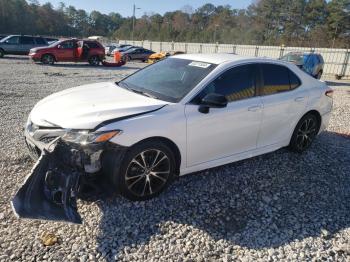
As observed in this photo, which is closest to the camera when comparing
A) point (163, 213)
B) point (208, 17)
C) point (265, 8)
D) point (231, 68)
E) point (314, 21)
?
point (163, 213)

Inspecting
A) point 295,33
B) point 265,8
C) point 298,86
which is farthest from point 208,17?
point 298,86

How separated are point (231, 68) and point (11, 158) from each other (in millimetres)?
3352

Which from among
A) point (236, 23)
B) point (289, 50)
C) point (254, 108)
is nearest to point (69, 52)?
point (254, 108)

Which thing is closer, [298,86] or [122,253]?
[122,253]

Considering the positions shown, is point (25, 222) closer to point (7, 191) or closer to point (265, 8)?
point (7, 191)

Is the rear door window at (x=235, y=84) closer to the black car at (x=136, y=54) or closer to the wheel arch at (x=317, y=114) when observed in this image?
the wheel arch at (x=317, y=114)

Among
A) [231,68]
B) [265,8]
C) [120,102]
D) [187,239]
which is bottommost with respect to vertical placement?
[187,239]

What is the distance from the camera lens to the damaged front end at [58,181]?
304cm

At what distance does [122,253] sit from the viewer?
2994mm

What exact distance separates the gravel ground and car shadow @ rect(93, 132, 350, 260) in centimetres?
1

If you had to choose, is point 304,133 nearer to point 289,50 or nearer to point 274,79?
point 274,79

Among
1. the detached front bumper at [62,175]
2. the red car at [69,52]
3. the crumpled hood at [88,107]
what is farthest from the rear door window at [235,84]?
the red car at [69,52]

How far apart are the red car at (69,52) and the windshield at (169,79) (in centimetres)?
1716

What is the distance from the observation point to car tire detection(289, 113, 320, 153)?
5328 mm
